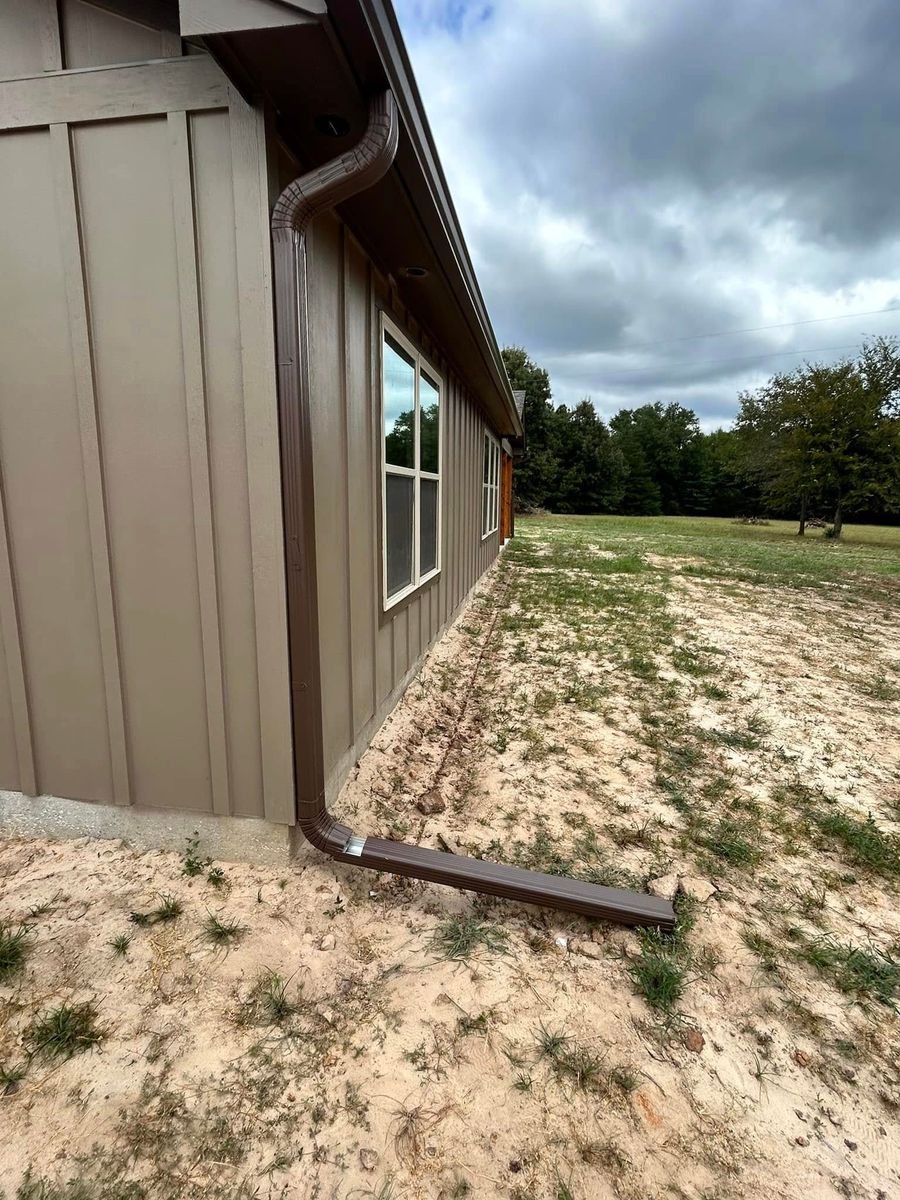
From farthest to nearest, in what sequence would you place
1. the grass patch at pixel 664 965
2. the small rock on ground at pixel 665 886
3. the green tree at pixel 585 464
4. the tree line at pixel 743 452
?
the green tree at pixel 585 464 < the tree line at pixel 743 452 < the small rock on ground at pixel 665 886 < the grass patch at pixel 664 965

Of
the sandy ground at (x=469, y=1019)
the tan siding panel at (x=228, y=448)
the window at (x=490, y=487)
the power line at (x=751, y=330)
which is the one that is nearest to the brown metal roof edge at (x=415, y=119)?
the tan siding panel at (x=228, y=448)

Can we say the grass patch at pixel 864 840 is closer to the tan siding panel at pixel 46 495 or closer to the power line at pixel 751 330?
the tan siding panel at pixel 46 495

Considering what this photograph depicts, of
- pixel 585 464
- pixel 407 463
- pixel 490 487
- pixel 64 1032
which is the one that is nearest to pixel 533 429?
pixel 585 464

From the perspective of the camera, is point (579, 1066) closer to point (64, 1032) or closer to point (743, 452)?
point (64, 1032)

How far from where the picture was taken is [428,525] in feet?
13.7

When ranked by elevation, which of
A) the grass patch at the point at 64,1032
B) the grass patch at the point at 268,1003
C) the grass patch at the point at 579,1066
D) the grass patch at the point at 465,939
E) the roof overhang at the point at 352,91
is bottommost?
the grass patch at the point at 465,939

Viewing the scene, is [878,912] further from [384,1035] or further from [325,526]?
[325,526]

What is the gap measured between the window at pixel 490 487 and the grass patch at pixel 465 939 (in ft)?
20.9

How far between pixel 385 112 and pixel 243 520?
4.22ft

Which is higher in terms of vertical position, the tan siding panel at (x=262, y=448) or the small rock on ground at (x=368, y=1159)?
the tan siding panel at (x=262, y=448)

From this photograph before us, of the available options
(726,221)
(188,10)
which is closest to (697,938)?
(188,10)

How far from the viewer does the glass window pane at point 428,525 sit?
3916 millimetres

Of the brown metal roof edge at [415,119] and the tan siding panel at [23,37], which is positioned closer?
the brown metal roof edge at [415,119]

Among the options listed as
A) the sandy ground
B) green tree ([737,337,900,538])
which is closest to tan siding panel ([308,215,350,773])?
the sandy ground
